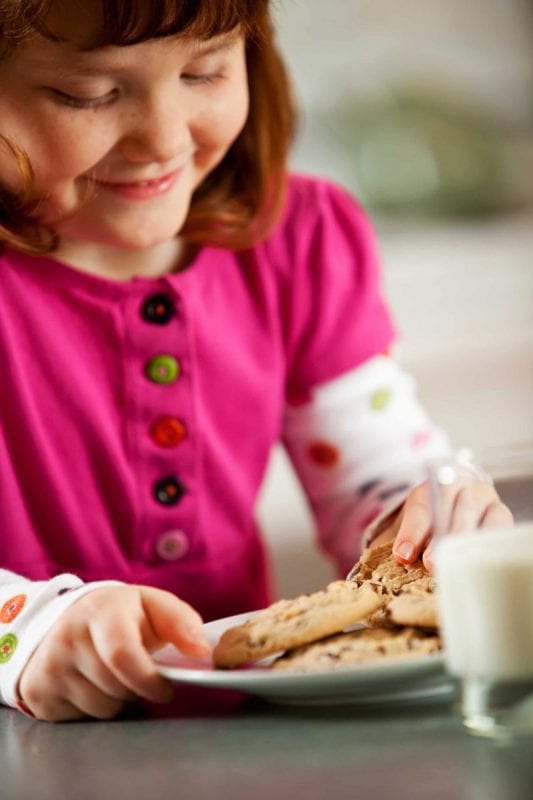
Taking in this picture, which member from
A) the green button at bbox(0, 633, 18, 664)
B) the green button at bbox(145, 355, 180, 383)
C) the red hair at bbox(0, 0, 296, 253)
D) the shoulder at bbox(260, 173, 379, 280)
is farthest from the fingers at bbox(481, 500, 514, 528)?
the shoulder at bbox(260, 173, 379, 280)

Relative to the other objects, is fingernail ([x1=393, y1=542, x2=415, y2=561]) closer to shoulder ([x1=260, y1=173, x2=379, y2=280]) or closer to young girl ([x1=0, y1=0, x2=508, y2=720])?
young girl ([x1=0, y1=0, x2=508, y2=720])

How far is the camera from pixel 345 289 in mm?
1336

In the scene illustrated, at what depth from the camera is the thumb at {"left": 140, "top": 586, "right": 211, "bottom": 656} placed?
28.9 inches

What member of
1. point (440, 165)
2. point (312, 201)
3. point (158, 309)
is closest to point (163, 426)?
point (158, 309)

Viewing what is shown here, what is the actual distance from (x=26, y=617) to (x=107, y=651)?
10cm

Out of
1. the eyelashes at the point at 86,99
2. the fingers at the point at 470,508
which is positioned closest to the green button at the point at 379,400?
the eyelashes at the point at 86,99

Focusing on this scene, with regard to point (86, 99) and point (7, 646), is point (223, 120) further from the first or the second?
point (7, 646)

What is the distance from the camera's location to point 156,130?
0.93 m

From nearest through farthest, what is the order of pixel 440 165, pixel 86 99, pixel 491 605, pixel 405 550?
pixel 491 605, pixel 405 550, pixel 86 99, pixel 440 165

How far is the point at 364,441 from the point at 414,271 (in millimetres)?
939

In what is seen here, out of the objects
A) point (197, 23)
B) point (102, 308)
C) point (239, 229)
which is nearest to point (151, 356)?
point (102, 308)

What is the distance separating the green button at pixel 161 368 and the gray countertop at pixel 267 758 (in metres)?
0.47

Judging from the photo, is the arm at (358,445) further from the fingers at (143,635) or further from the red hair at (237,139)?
the fingers at (143,635)

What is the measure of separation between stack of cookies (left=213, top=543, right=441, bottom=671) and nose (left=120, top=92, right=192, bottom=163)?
371 millimetres
